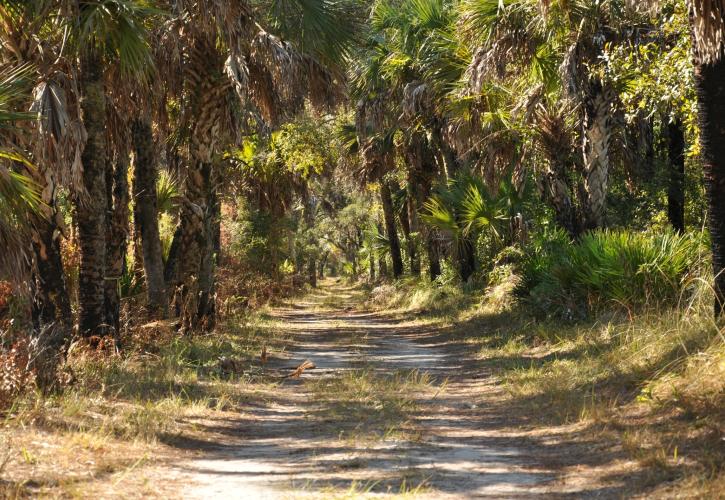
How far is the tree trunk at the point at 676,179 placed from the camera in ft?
66.2

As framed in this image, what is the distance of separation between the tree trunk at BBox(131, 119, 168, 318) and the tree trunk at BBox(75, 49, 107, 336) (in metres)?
4.50

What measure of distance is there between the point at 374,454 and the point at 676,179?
1556 centimetres

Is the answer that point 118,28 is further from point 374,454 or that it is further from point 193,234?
point 193,234

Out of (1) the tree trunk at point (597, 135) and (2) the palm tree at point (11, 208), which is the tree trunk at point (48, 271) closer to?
(2) the palm tree at point (11, 208)

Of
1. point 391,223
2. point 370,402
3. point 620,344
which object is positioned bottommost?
point 370,402

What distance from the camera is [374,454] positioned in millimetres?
6801

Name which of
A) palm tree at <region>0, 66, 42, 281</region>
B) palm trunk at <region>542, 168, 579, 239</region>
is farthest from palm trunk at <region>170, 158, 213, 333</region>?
palm tree at <region>0, 66, 42, 281</region>

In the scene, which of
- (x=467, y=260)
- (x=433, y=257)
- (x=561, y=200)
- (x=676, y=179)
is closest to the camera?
(x=561, y=200)

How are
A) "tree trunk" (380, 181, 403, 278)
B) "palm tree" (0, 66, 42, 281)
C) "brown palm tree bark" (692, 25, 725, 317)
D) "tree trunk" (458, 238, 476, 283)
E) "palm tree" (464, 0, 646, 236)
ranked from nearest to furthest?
1. "palm tree" (0, 66, 42, 281)
2. "brown palm tree bark" (692, 25, 725, 317)
3. "palm tree" (464, 0, 646, 236)
4. "tree trunk" (458, 238, 476, 283)
5. "tree trunk" (380, 181, 403, 278)

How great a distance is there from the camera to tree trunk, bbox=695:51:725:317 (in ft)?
28.3

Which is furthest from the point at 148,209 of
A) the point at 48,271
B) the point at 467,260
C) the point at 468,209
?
the point at 467,260

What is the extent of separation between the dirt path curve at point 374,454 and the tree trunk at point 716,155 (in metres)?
2.58

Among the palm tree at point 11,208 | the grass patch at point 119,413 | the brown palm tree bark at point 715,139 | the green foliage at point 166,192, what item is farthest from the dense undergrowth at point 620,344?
the green foliage at point 166,192

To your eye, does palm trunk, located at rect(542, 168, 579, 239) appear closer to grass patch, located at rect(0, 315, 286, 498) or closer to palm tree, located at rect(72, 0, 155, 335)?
grass patch, located at rect(0, 315, 286, 498)
